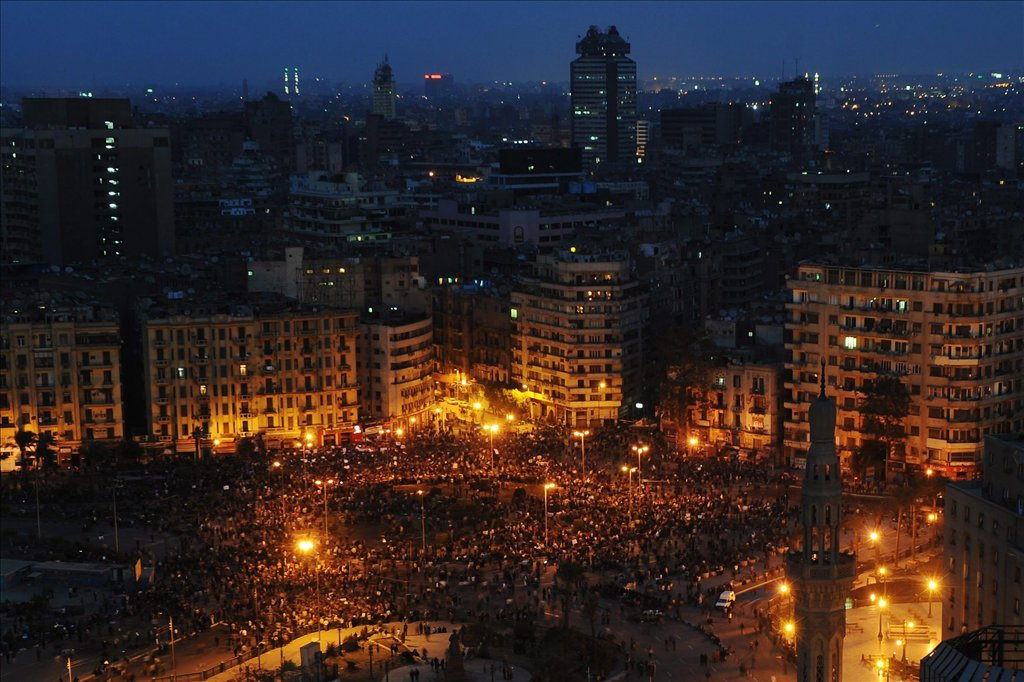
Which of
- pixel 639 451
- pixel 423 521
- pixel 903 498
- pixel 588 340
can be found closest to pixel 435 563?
pixel 423 521

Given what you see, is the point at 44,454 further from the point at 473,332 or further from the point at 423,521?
the point at 473,332

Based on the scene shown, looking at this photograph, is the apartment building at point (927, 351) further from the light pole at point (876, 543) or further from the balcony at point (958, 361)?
the light pole at point (876, 543)

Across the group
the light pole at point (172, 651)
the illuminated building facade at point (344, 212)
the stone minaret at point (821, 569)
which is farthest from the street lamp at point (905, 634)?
the illuminated building facade at point (344, 212)

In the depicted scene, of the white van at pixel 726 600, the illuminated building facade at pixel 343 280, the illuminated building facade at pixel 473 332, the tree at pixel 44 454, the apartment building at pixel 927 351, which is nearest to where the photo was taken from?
the white van at pixel 726 600

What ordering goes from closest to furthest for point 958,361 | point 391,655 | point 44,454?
point 391,655 → point 958,361 → point 44,454

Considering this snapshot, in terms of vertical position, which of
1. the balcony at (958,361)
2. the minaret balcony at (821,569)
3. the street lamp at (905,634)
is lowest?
the street lamp at (905,634)

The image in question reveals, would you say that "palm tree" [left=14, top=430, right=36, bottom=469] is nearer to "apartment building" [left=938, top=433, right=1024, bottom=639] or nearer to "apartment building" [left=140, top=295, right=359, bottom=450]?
"apartment building" [left=140, top=295, right=359, bottom=450]
